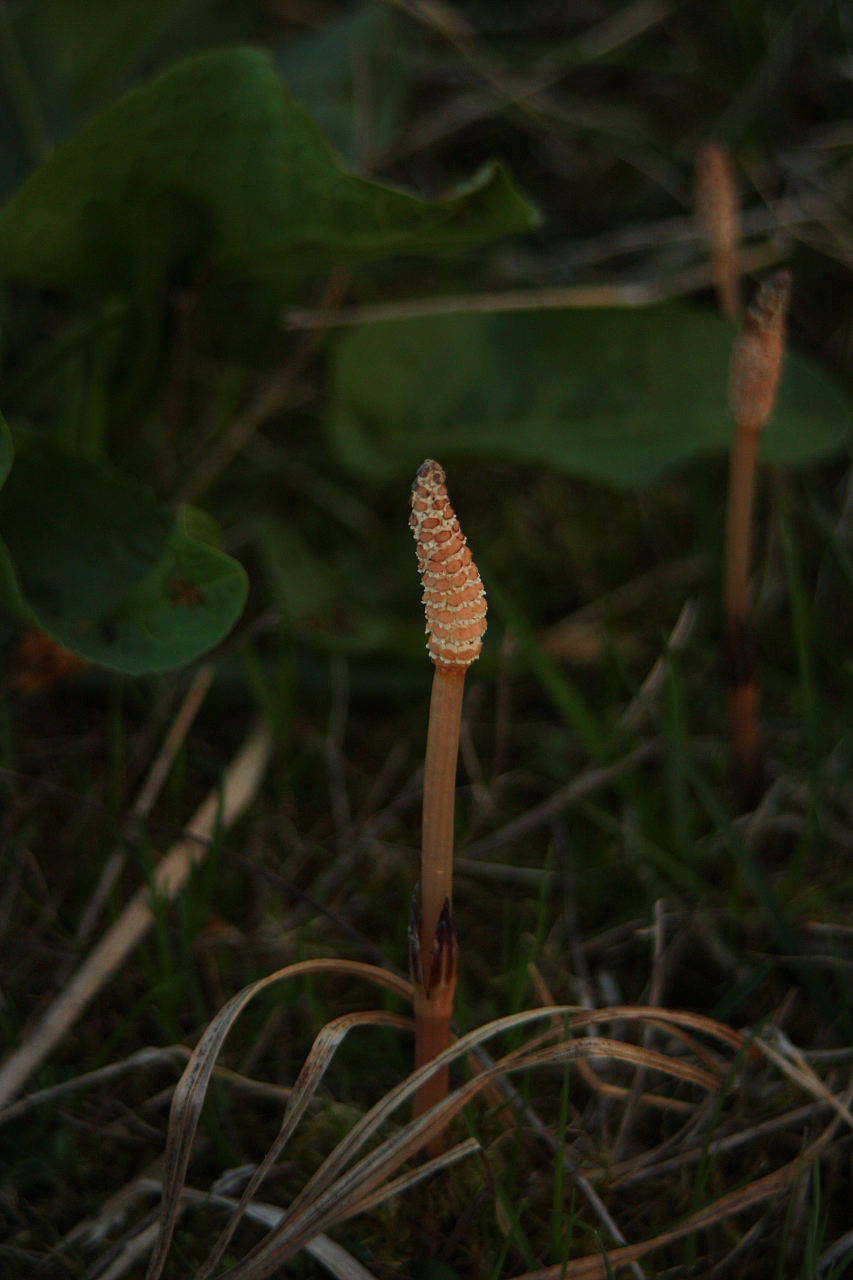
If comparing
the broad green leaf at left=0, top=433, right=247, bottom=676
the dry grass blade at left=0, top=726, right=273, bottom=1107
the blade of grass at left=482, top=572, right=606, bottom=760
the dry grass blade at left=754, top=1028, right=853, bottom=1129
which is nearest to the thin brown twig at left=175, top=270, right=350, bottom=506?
the broad green leaf at left=0, top=433, right=247, bottom=676

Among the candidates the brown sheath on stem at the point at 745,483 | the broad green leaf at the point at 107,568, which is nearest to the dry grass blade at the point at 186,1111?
the broad green leaf at the point at 107,568

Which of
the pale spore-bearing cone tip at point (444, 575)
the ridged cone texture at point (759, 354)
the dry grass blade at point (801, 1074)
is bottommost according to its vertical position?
the dry grass blade at point (801, 1074)

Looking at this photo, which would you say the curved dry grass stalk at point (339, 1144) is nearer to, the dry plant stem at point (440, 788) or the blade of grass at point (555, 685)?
the dry plant stem at point (440, 788)

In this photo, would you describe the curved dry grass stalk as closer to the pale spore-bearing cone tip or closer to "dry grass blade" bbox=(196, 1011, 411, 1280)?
"dry grass blade" bbox=(196, 1011, 411, 1280)

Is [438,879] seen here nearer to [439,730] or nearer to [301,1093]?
[439,730]

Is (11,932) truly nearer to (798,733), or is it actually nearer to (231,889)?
(231,889)

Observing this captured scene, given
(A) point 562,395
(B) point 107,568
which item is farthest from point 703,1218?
(A) point 562,395
